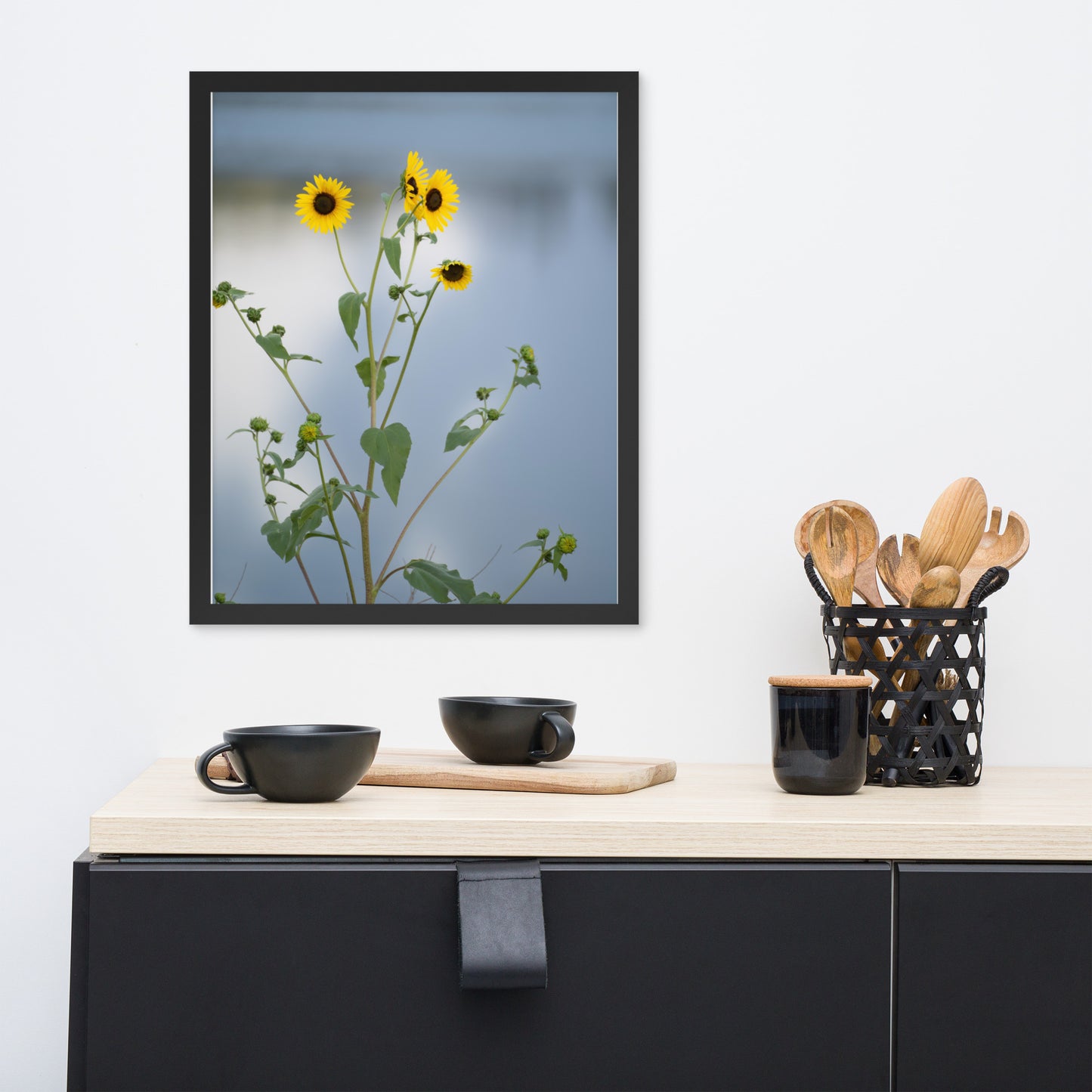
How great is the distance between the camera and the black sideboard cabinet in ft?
2.82

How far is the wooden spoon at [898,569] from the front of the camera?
112cm

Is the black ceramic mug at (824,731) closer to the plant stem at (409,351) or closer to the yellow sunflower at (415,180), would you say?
the plant stem at (409,351)

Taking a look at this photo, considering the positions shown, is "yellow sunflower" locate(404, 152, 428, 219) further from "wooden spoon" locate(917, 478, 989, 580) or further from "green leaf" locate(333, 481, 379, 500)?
"wooden spoon" locate(917, 478, 989, 580)

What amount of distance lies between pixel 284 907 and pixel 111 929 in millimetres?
139

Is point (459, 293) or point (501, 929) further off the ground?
point (459, 293)

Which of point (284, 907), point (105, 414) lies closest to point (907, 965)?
point (284, 907)

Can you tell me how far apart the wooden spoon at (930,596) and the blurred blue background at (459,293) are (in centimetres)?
36

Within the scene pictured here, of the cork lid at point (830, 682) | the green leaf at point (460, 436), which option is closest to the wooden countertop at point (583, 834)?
the cork lid at point (830, 682)

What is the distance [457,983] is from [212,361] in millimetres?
783

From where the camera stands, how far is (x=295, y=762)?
0.90 meters

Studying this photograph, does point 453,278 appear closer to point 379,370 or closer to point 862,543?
point 379,370

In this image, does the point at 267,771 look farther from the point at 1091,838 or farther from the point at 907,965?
the point at 1091,838

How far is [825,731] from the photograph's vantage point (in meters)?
1.00

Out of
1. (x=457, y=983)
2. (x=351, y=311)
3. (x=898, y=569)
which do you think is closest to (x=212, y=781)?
(x=457, y=983)
